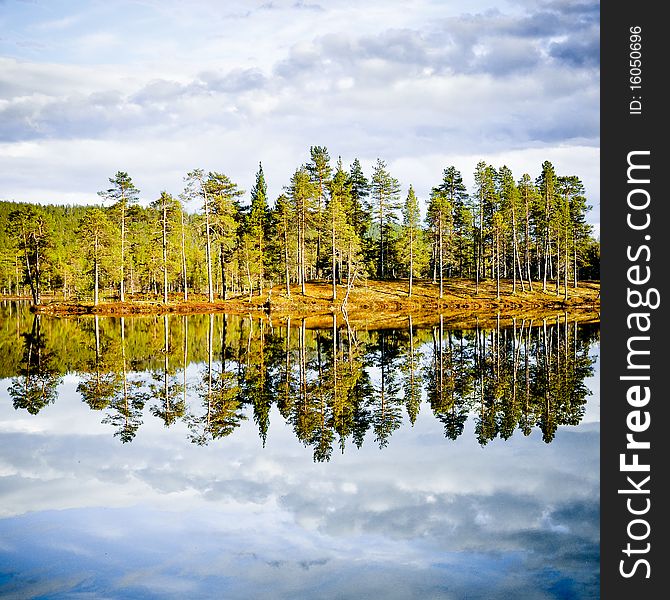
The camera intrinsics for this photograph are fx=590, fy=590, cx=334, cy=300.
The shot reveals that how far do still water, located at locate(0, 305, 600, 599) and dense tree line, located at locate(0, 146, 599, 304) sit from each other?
148 ft

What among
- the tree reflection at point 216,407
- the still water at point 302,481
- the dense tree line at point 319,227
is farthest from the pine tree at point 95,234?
the tree reflection at point 216,407

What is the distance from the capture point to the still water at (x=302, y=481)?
8.97m

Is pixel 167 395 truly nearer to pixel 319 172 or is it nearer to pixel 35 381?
pixel 35 381

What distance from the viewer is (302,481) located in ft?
42.1

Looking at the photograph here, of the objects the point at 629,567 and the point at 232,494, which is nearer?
the point at 629,567

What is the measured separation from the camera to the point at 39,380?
85.4 feet

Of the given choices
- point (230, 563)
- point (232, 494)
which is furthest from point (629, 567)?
point (232, 494)

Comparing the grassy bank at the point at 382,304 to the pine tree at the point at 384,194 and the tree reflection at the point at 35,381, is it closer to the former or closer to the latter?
the pine tree at the point at 384,194

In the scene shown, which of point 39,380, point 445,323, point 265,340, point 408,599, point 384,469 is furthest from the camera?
point 445,323

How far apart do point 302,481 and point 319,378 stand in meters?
12.1

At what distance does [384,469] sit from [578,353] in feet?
71.8

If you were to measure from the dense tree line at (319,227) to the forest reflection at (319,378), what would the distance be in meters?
29.1

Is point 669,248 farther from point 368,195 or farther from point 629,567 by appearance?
point 368,195

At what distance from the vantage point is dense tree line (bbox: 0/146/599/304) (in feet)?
234
